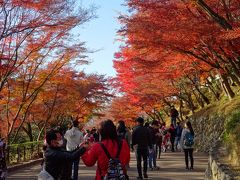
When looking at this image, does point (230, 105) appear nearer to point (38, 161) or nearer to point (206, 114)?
point (206, 114)

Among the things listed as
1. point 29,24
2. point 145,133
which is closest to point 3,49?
point 29,24

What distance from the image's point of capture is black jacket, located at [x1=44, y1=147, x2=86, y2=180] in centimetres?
545

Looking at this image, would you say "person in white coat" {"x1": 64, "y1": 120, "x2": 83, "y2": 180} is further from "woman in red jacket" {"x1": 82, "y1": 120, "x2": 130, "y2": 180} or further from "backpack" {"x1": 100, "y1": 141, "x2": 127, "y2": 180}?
"backpack" {"x1": 100, "y1": 141, "x2": 127, "y2": 180}

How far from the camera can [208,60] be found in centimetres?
1541

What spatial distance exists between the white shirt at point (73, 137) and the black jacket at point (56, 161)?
4.73 m

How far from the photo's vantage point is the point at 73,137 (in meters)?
10.4

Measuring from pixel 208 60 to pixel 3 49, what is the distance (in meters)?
8.77

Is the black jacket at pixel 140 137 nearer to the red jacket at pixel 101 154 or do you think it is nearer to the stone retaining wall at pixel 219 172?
the stone retaining wall at pixel 219 172

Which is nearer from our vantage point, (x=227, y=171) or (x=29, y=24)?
(x=227, y=171)

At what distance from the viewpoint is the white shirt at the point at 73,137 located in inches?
406


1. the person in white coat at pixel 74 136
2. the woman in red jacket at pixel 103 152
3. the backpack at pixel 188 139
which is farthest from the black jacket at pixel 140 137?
the woman in red jacket at pixel 103 152

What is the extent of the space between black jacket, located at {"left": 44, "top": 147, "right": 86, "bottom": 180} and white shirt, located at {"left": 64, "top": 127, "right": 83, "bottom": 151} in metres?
4.73

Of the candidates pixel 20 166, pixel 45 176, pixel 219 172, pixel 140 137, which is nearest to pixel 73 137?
pixel 140 137

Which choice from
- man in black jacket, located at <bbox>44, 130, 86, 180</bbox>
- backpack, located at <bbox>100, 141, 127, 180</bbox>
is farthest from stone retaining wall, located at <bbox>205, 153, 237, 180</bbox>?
man in black jacket, located at <bbox>44, 130, 86, 180</bbox>
